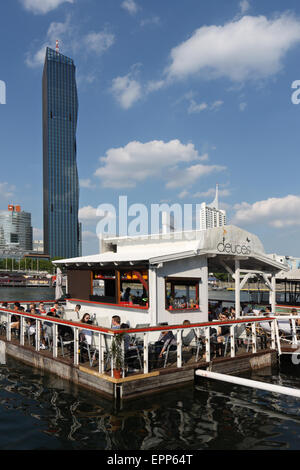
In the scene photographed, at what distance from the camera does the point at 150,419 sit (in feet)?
29.0

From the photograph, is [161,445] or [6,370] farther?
[6,370]

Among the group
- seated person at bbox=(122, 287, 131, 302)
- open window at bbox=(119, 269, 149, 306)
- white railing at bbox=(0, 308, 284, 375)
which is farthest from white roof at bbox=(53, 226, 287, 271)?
white railing at bbox=(0, 308, 284, 375)

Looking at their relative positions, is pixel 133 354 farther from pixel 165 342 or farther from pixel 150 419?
pixel 150 419

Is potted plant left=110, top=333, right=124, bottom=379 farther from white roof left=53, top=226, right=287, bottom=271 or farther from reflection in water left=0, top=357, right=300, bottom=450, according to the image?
white roof left=53, top=226, right=287, bottom=271

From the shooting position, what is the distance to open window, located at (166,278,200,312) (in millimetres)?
14156

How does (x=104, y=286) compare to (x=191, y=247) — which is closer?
(x=191, y=247)

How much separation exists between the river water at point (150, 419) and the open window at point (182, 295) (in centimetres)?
327

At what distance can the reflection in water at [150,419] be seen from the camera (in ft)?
25.5

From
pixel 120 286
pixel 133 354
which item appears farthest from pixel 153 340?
pixel 120 286

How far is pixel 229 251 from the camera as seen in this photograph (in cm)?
1585

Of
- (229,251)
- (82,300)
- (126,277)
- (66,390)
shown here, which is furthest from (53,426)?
(229,251)

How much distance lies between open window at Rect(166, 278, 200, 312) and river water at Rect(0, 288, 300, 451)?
327 centimetres
